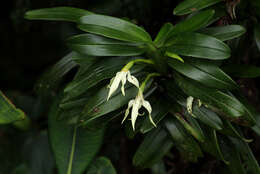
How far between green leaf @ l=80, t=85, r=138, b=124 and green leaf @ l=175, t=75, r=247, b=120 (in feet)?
0.47

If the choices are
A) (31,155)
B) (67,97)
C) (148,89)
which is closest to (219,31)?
(148,89)

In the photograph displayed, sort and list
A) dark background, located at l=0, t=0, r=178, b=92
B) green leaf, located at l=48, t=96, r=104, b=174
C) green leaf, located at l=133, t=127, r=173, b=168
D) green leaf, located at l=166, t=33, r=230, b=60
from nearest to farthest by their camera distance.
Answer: green leaf, located at l=166, t=33, r=230, b=60, green leaf, located at l=133, t=127, r=173, b=168, green leaf, located at l=48, t=96, r=104, b=174, dark background, located at l=0, t=0, r=178, b=92

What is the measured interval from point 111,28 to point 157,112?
251mm

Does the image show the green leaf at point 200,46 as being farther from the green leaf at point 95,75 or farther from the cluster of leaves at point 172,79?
the green leaf at point 95,75

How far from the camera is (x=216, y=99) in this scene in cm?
73

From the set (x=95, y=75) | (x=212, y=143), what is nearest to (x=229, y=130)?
(x=212, y=143)

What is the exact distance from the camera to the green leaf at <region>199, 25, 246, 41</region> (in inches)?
29.1

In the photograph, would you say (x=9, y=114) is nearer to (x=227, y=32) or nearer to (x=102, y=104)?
(x=102, y=104)

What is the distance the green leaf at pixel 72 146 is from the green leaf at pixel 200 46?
1.42ft

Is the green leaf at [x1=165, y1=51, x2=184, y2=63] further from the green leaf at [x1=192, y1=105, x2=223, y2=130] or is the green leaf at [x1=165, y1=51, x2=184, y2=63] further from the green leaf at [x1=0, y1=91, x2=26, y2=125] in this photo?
the green leaf at [x1=0, y1=91, x2=26, y2=125]

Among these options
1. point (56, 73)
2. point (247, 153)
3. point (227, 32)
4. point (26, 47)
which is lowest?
point (247, 153)

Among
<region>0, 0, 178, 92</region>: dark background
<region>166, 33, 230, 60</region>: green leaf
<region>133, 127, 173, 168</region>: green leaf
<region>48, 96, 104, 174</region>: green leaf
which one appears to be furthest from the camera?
<region>0, 0, 178, 92</region>: dark background

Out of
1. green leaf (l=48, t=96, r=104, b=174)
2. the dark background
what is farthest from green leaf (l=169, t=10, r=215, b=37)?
the dark background

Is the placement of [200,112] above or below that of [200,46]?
below
